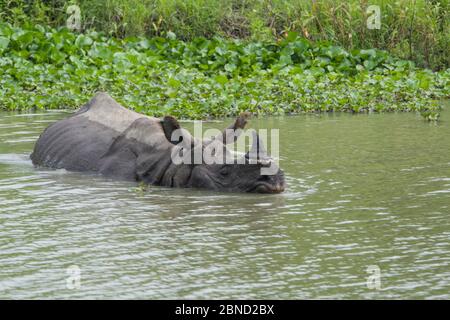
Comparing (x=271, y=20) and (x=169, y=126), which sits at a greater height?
(x=271, y=20)

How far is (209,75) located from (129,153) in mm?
7895

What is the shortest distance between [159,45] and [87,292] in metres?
13.5

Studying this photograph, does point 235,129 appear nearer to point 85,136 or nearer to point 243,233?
point 85,136

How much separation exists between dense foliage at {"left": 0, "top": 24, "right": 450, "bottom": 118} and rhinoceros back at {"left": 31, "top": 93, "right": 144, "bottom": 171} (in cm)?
323

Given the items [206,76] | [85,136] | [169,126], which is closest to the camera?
[169,126]

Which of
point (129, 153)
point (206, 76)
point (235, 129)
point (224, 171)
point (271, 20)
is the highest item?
point (271, 20)

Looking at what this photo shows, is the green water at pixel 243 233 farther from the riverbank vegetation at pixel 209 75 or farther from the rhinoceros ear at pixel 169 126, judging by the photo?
the riverbank vegetation at pixel 209 75

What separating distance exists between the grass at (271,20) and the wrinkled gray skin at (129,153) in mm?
9923

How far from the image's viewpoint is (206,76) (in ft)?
61.2

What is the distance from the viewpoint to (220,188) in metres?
10.5

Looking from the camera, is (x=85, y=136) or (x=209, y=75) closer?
(x=85, y=136)

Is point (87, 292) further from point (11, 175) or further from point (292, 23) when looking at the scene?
point (292, 23)

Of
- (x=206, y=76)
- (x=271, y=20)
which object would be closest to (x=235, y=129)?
(x=206, y=76)
